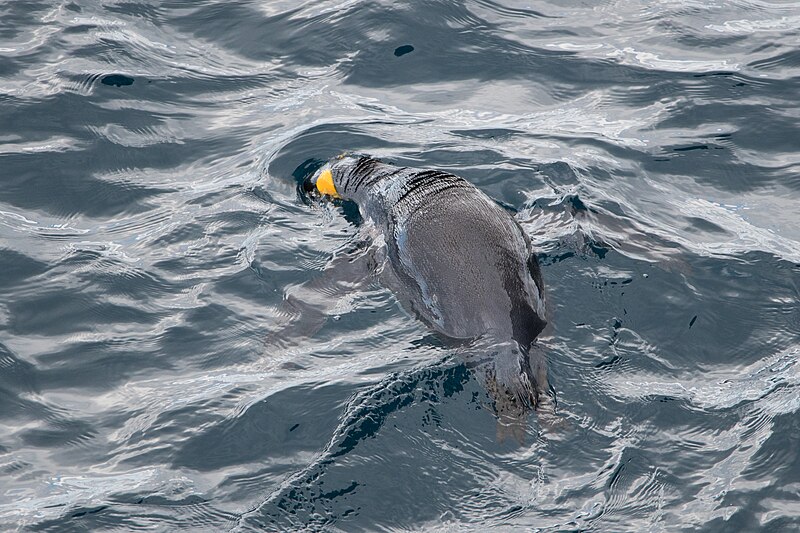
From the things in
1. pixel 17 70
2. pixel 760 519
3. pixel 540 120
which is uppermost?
pixel 17 70

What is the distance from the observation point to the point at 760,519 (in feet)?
16.7

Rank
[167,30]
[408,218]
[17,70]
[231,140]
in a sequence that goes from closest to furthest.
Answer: [408,218] → [231,140] → [17,70] → [167,30]

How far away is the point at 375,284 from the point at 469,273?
1.07 metres

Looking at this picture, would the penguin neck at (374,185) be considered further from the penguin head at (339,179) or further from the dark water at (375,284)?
the dark water at (375,284)

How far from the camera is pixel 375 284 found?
7270 millimetres

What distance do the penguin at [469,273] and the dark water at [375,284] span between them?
0.70 ft

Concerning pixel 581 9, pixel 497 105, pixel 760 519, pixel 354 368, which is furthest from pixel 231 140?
pixel 760 519

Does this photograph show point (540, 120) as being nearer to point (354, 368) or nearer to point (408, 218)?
point (408, 218)

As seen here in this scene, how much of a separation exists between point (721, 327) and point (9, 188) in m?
6.63

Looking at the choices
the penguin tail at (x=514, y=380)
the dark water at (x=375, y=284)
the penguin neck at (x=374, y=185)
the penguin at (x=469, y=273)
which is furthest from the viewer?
the penguin neck at (x=374, y=185)

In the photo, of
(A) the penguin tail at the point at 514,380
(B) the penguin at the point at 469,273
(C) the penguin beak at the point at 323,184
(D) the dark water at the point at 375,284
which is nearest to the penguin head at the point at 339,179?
(C) the penguin beak at the point at 323,184

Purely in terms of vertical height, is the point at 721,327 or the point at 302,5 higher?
the point at 302,5

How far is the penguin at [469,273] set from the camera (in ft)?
19.5

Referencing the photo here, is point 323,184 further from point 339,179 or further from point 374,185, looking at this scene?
point 374,185
